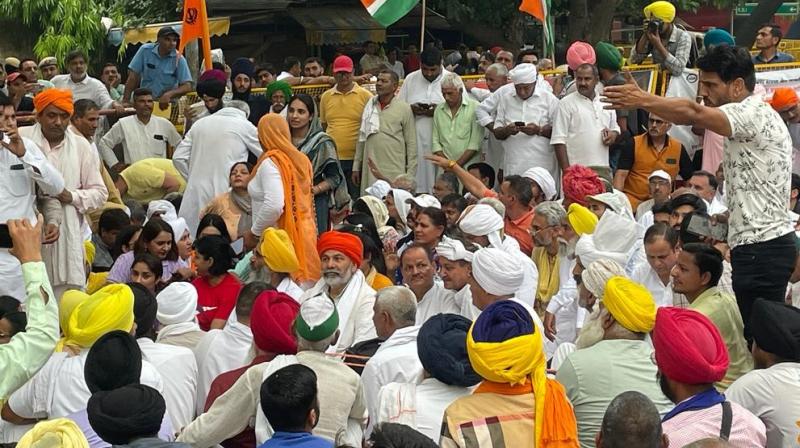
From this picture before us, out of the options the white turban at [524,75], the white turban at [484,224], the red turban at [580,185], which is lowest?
the red turban at [580,185]

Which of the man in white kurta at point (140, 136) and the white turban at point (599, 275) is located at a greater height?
the white turban at point (599, 275)

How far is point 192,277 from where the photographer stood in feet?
31.1

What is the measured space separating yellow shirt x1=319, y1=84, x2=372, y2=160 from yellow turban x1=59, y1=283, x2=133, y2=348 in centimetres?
675

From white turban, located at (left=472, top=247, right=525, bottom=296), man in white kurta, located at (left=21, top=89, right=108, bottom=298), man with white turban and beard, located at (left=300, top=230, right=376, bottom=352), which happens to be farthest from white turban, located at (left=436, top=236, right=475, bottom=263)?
man in white kurta, located at (left=21, top=89, right=108, bottom=298)

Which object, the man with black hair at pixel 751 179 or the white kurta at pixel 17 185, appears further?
the white kurta at pixel 17 185

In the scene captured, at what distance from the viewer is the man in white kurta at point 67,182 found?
30.4ft

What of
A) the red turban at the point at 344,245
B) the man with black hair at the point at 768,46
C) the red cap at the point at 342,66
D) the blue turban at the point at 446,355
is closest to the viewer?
the blue turban at the point at 446,355

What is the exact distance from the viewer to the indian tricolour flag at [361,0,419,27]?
1362cm

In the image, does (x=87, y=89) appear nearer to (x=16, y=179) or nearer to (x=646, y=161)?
(x=16, y=179)

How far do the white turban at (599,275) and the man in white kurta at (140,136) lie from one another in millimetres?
6351

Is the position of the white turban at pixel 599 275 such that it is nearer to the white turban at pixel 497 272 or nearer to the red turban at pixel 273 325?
the white turban at pixel 497 272

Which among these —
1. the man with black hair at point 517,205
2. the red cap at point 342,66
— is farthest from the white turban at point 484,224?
the red cap at point 342,66

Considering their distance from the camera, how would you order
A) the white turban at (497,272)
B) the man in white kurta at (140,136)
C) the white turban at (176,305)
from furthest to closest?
the man in white kurta at (140,136)
the white turban at (176,305)
the white turban at (497,272)

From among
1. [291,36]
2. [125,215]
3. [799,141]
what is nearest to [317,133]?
[125,215]
